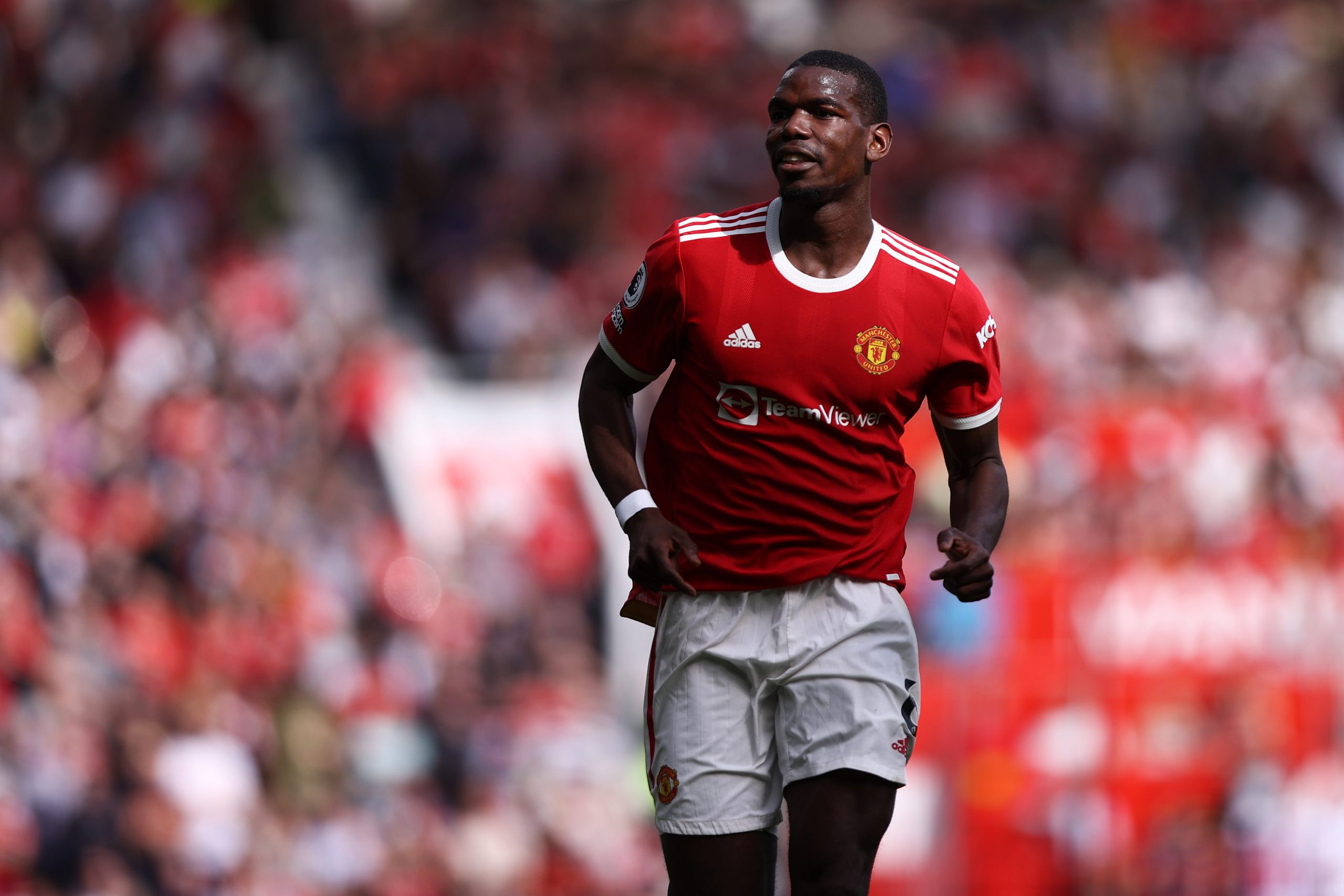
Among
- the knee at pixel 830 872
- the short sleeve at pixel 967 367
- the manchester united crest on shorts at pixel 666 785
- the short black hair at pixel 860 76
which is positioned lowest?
the knee at pixel 830 872

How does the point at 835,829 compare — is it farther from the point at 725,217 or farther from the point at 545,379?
the point at 545,379

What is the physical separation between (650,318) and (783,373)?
369 millimetres

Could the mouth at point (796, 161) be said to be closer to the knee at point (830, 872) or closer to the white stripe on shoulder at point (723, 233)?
the white stripe on shoulder at point (723, 233)

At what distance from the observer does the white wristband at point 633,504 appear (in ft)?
15.5

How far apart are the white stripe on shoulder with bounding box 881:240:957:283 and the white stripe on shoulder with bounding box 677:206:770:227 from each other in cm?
32

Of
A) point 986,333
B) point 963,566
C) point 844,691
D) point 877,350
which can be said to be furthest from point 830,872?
point 986,333

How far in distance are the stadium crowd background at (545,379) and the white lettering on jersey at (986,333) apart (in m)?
5.20

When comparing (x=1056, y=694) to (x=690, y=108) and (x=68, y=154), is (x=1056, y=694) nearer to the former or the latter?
(x=690, y=108)

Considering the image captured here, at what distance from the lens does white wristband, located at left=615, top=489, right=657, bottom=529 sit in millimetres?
4730

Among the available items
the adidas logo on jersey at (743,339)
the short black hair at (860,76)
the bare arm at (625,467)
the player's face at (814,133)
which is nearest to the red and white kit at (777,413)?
the adidas logo on jersey at (743,339)

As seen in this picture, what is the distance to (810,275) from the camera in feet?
15.7

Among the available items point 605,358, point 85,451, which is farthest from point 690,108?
point 605,358

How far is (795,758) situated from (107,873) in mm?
6775

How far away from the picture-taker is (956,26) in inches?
696
